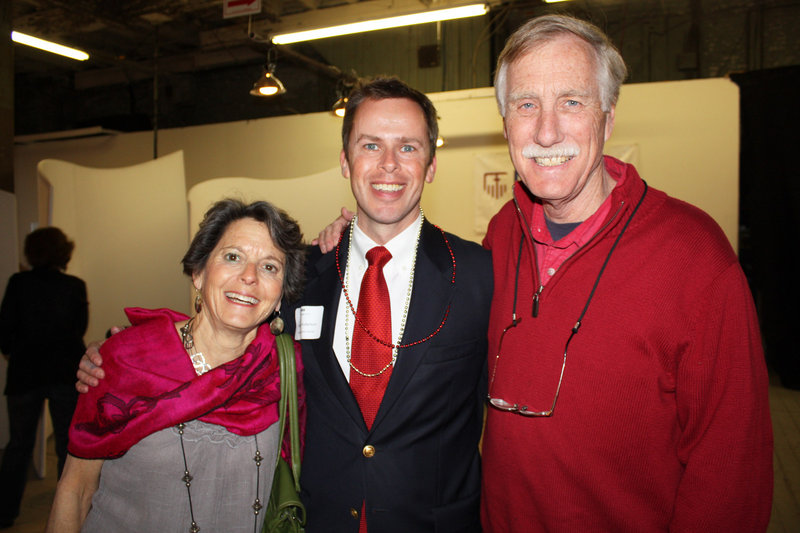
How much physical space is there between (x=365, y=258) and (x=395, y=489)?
2.50ft

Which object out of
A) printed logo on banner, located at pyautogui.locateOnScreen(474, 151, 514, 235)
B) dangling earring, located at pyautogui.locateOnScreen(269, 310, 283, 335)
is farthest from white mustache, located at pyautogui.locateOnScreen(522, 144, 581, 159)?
printed logo on banner, located at pyautogui.locateOnScreen(474, 151, 514, 235)

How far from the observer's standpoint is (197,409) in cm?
165

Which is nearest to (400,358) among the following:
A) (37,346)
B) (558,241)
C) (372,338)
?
(372,338)

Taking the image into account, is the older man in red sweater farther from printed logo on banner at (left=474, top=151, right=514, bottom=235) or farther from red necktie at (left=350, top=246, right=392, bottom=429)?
printed logo on banner at (left=474, top=151, right=514, bottom=235)

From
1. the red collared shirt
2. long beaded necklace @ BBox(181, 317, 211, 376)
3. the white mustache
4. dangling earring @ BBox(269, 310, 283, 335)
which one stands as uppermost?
the white mustache

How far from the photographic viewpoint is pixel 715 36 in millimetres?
8164

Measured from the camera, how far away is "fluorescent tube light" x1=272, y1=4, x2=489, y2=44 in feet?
16.5

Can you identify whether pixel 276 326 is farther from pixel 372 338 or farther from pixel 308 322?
pixel 372 338

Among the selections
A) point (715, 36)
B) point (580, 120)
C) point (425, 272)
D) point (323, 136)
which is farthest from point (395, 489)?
point (715, 36)

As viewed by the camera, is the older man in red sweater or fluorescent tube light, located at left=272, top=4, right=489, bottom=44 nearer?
the older man in red sweater

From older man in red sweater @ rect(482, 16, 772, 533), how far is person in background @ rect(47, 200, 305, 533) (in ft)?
2.45

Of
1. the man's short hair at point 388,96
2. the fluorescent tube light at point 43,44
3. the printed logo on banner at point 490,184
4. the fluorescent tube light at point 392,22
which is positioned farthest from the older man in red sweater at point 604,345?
the fluorescent tube light at point 43,44

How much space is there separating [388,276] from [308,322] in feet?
1.03

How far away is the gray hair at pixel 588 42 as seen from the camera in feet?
5.02
